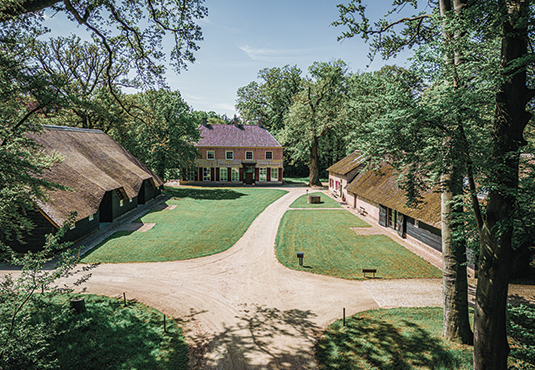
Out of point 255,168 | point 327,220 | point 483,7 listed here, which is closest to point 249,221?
point 327,220

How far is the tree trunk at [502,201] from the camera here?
597 cm

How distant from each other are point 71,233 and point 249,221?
12939 millimetres

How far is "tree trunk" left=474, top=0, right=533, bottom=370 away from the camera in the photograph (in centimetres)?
597

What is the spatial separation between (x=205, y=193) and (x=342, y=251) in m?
25.2

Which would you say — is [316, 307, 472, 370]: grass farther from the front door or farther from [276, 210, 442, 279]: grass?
the front door

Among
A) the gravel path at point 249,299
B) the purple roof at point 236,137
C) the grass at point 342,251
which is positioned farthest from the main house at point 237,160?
the gravel path at point 249,299

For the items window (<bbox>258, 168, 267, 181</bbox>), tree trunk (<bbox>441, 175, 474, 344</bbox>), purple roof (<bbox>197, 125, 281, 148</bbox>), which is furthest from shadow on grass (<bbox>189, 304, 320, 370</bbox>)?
purple roof (<bbox>197, 125, 281, 148</bbox>)

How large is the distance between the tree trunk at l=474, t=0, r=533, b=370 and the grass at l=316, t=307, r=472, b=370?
177cm

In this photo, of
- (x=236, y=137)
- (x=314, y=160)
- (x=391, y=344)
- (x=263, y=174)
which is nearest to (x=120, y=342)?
(x=391, y=344)

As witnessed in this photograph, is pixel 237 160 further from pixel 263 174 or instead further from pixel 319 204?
pixel 319 204

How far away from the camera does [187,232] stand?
21938 mm

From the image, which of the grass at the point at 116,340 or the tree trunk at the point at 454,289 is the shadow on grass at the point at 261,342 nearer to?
the grass at the point at 116,340

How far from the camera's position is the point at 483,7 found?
6.02m

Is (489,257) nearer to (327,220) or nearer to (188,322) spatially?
(188,322)
